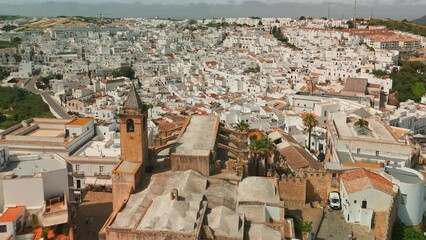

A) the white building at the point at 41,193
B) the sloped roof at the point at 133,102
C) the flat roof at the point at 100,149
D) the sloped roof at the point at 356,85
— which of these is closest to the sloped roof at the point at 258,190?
the sloped roof at the point at 133,102

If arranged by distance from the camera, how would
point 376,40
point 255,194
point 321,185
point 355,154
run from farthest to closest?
point 376,40
point 355,154
point 321,185
point 255,194

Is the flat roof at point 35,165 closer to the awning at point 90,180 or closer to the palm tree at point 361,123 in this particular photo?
the awning at point 90,180

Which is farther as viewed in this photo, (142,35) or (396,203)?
(142,35)

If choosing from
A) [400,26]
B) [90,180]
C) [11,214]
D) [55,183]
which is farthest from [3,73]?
[400,26]

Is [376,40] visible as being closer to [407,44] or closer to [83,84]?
[407,44]

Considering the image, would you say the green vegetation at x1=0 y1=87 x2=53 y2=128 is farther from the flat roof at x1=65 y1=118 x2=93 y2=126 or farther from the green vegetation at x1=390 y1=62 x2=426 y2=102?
the green vegetation at x1=390 y1=62 x2=426 y2=102

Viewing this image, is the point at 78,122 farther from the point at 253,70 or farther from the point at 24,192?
the point at 253,70

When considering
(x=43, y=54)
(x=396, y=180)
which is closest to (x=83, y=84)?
(x=43, y=54)
